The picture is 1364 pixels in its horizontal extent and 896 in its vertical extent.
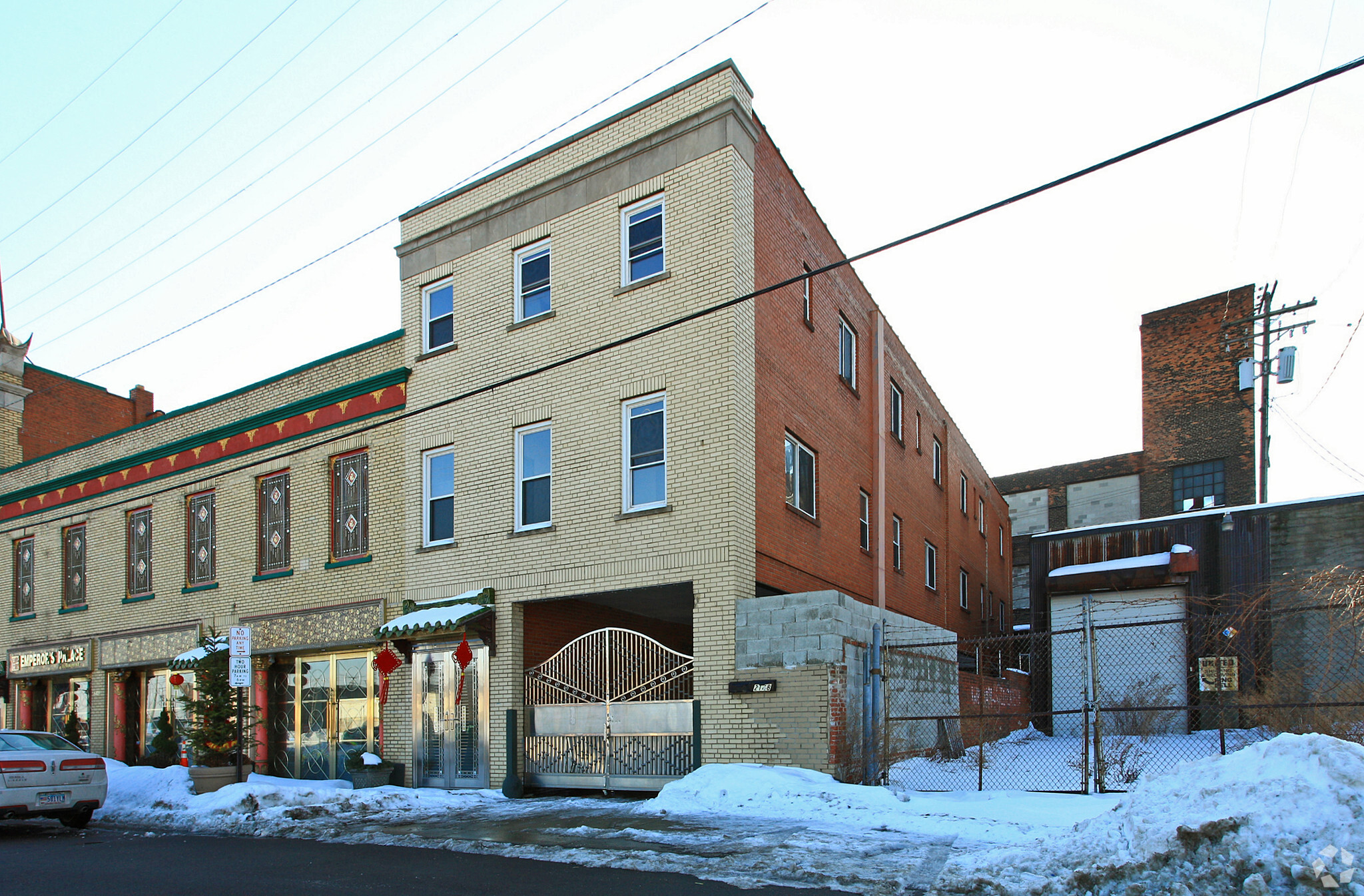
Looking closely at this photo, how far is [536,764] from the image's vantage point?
16297mm

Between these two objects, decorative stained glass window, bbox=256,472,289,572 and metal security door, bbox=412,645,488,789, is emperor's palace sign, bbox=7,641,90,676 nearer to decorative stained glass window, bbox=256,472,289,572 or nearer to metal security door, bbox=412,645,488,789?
decorative stained glass window, bbox=256,472,289,572

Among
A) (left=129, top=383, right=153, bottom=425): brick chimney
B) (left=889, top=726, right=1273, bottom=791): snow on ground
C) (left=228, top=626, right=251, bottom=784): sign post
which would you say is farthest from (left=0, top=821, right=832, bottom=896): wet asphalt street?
(left=129, top=383, right=153, bottom=425): brick chimney

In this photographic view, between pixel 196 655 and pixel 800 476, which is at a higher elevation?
pixel 800 476

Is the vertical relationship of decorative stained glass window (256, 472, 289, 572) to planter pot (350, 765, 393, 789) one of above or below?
above

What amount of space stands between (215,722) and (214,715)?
13cm

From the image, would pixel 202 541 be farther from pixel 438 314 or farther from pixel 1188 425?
pixel 1188 425

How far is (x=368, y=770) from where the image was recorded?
1775cm

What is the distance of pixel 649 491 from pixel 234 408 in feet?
39.1

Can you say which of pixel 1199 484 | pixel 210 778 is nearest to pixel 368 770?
pixel 210 778

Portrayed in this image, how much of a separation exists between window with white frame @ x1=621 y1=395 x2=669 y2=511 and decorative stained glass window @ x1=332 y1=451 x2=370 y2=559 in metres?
6.52

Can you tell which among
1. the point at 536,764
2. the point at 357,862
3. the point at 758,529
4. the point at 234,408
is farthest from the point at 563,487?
the point at 234,408

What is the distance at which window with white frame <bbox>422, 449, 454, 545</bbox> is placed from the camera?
1889cm

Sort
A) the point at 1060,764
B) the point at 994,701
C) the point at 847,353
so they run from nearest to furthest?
the point at 1060,764 → the point at 847,353 → the point at 994,701

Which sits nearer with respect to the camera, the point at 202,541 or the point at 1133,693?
the point at 1133,693
